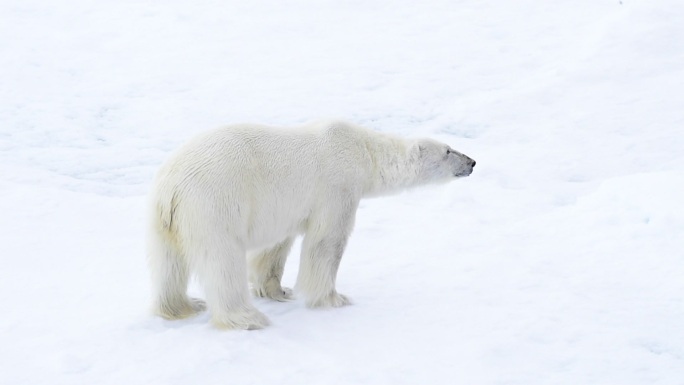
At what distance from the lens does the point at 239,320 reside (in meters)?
4.47

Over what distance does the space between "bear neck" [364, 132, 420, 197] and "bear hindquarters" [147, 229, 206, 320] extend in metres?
1.36

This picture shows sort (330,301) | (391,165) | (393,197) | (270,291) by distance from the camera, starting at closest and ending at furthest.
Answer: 1. (330,301)
2. (270,291)
3. (391,165)
4. (393,197)

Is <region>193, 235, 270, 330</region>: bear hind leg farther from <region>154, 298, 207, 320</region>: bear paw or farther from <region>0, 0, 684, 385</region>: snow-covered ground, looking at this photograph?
<region>154, 298, 207, 320</region>: bear paw

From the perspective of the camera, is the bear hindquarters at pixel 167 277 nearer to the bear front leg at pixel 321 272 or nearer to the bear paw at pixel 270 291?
the bear paw at pixel 270 291

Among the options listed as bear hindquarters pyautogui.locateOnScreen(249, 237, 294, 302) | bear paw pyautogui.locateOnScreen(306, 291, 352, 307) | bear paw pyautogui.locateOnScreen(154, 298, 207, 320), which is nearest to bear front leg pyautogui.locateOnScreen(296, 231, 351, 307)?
bear paw pyautogui.locateOnScreen(306, 291, 352, 307)

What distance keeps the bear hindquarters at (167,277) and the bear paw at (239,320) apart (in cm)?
29

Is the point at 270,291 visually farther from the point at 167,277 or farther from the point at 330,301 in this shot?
the point at 167,277

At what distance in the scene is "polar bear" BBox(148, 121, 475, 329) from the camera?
440 cm

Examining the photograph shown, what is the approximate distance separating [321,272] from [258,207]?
645 millimetres

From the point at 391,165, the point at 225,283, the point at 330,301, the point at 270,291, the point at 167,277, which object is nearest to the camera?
the point at 225,283

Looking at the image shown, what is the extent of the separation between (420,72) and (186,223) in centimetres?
765

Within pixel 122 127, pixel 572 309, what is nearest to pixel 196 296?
pixel 572 309

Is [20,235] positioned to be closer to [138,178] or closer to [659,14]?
[138,178]

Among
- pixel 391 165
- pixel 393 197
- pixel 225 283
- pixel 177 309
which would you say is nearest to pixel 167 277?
pixel 177 309
